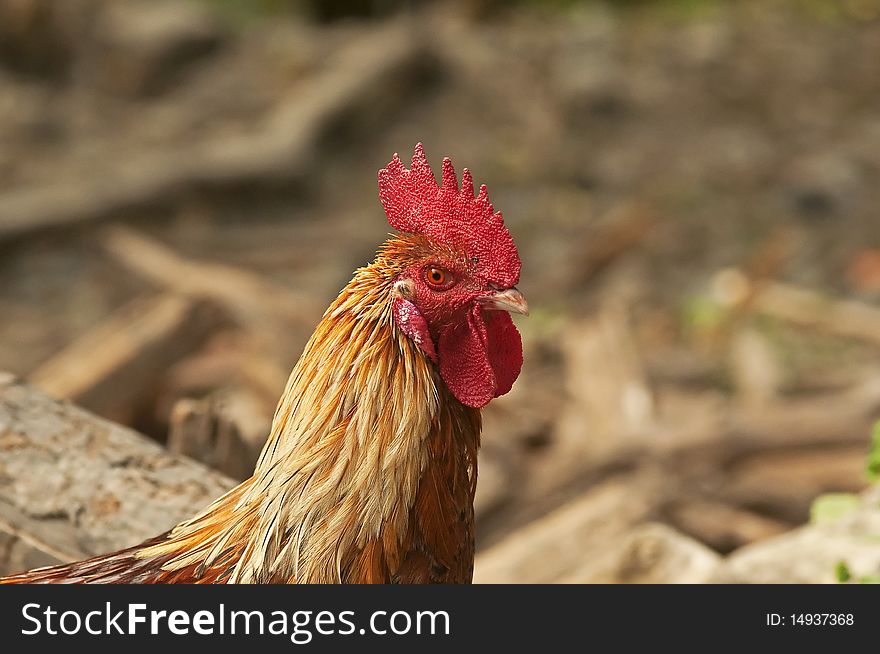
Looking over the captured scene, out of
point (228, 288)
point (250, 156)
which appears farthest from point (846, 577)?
point (250, 156)

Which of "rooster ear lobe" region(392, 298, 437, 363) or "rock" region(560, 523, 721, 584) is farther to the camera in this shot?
"rock" region(560, 523, 721, 584)

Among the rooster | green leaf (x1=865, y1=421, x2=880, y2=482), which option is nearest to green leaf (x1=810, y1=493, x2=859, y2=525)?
green leaf (x1=865, y1=421, x2=880, y2=482)

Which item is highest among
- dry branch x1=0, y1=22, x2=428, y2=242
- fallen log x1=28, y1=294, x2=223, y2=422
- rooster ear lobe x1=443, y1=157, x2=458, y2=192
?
dry branch x1=0, y1=22, x2=428, y2=242

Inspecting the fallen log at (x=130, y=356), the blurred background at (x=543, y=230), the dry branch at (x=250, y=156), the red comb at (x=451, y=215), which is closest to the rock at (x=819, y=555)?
the blurred background at (x=543, y=230)

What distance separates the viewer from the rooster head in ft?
8.50

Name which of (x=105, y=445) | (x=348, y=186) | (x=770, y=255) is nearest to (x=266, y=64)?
(x=348, y=186)

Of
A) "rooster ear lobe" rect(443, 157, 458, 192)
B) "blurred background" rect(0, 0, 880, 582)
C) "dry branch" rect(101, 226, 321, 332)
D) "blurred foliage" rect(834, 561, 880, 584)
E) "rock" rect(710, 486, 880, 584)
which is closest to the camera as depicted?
"rooster ear lobe" rect(443, 157, 458, 192)

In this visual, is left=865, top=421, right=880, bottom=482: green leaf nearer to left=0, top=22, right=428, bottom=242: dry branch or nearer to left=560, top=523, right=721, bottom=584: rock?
left=560, top=523, right=721, bottom=584: rock

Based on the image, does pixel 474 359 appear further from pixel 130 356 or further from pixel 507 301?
pixel 130 356

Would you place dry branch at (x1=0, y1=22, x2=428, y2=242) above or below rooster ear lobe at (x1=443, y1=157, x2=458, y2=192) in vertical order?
above

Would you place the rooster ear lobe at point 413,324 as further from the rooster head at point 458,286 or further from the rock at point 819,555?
the rock at point 819,555

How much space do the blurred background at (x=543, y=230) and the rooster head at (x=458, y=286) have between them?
151 cm

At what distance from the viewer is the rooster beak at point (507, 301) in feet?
8.45

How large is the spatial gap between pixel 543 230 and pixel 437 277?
7074 millimetres
